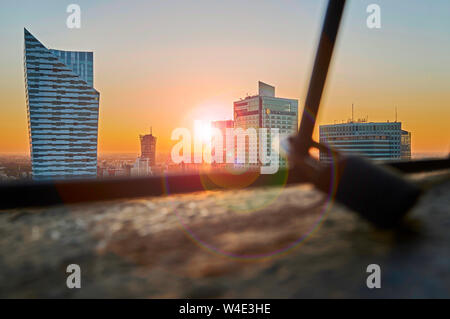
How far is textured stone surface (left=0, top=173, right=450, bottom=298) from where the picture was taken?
0.67 meters

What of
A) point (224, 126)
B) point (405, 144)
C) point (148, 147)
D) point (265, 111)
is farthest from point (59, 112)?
point (405, 144)

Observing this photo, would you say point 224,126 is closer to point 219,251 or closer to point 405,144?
point 405,144

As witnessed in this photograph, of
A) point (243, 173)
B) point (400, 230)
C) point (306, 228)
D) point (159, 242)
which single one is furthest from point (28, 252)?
point (400, 230)

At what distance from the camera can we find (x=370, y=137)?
97250 mm

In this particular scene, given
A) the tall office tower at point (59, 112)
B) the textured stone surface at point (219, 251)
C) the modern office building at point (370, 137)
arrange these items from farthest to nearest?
the tall office tower at point (59, 112) → the modern office building at point (370, 137) → the textured stone surface at point (219, 251)

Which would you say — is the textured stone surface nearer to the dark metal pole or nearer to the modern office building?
the dark metal pole

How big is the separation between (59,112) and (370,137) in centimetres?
9938

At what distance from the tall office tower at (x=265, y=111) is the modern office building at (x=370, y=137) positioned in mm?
12859

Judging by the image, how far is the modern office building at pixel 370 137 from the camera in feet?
312

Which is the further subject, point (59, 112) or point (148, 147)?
point (148, 147)

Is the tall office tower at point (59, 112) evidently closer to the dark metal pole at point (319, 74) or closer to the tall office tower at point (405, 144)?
the tall office tower at point (405, 144)

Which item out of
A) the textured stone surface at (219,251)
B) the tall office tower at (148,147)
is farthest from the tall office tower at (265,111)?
the textured stone surface at (219,251)

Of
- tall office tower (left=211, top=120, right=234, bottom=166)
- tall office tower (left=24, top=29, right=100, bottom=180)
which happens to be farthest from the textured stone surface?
tall office tower (left=211, top=120, right=234, bottom=166)
